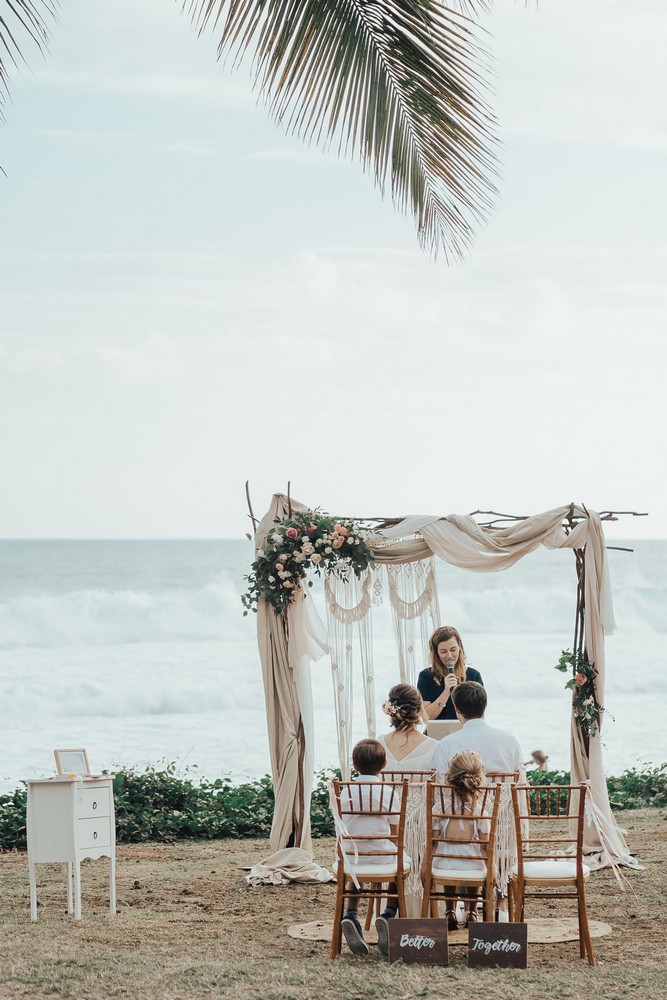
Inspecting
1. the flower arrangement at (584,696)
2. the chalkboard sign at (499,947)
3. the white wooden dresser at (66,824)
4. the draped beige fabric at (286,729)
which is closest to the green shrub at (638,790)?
the flower arrangement at (584,696)

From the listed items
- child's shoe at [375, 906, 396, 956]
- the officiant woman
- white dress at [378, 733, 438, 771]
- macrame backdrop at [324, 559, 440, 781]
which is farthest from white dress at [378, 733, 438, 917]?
macrame backdrop at [324, 559, 440, 781]

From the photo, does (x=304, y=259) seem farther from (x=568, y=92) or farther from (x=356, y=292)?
(x=568, y=92)

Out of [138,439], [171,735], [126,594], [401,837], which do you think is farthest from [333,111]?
[126,594]

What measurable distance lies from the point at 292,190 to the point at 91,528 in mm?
21641

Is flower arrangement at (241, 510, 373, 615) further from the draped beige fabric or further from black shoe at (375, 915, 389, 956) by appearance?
black shoe at (375, 915, 389, 956)

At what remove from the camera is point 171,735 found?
21.0m

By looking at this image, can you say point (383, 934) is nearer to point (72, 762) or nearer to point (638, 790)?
point (72, 762)

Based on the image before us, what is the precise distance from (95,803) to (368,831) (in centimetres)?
186

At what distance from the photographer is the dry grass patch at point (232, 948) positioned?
16.1 ft

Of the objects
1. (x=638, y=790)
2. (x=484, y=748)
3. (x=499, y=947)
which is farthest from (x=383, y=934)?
(x=638, y=790)

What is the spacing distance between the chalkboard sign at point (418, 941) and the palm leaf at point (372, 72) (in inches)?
123

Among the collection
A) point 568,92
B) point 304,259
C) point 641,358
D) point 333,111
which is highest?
point 304,259

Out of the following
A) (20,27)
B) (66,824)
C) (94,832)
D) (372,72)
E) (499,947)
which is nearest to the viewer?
(20,27)

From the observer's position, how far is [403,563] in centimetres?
838
